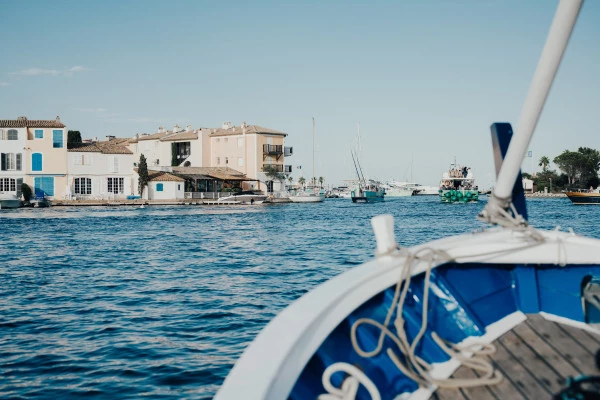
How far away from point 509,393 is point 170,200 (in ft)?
212

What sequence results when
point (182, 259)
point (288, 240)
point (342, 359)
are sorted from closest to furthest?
1. point (342, 359)
2. point (182, 259)
3. point (288, 240)

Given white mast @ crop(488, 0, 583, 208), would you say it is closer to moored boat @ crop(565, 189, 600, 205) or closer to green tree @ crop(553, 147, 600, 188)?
moored boat @ crop(565, 189, 600, 205)

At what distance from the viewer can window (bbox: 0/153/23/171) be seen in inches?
2341

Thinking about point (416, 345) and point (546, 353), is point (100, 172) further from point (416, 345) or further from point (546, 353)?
point (546, 353)

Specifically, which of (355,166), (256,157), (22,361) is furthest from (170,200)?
(22,361)

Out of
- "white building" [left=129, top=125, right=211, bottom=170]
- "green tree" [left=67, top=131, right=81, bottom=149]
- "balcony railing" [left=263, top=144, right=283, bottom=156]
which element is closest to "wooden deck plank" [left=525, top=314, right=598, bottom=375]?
"green tree" [left=67, top=131, right=81, bottom=149]

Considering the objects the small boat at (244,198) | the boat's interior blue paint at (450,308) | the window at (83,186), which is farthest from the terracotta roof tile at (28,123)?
the boat's interior blue paint at (450,308)

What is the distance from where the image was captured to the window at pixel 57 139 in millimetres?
61094

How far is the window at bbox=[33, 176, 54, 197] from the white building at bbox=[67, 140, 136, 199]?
6.05 ft

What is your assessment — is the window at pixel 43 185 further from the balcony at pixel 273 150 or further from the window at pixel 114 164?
the balcony at pixel 273 150

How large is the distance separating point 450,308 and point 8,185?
63689 mm

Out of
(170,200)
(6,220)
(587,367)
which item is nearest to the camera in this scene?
(587,367)

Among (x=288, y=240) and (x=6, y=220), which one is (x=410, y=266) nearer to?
(x=288, y=240)

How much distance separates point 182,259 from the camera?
22.3 meters
